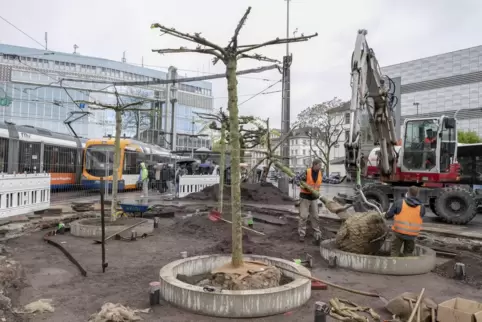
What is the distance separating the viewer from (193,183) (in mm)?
21828

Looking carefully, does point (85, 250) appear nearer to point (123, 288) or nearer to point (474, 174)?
point (123, 288)

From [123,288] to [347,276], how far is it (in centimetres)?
379

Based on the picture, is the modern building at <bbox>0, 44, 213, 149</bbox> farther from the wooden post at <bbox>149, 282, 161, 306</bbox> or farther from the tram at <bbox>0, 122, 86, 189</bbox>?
the wooden post at <bbox>149, 282, 161, 306</bbox>

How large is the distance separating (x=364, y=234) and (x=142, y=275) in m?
4.26

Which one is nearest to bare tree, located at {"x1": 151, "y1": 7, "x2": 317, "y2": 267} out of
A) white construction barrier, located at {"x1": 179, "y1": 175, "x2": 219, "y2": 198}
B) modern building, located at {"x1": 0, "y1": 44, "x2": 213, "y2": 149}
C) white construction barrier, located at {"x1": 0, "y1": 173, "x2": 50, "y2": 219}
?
white construction barrier, located at {"x1": 0, "y1": 173, "x2": 50, "y2": 219}

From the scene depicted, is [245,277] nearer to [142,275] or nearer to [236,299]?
[236,299]

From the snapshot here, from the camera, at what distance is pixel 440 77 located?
4047cm

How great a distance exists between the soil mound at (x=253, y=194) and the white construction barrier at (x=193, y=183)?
1080 mm

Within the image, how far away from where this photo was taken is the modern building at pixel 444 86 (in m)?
38.2

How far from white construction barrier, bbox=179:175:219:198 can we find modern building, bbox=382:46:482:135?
2442 centimetres

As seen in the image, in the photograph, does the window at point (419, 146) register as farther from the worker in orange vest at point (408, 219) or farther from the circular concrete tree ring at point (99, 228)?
the circular concrete tree ring at point (99, 228)

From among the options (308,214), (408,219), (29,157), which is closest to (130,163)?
(29,157)

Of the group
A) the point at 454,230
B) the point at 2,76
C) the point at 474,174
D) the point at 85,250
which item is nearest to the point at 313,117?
the point at 474,174

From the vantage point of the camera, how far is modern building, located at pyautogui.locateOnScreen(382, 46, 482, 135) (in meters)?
38.2
